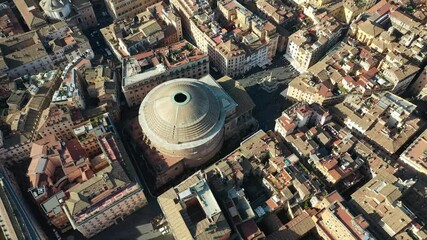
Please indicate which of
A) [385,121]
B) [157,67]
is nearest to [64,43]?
[157,67]

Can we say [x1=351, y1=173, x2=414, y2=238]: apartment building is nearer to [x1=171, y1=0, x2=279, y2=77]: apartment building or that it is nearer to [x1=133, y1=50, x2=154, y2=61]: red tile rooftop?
[x1=171, y1=0, x2=279, y2=77]: apartment building

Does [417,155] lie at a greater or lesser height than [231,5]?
lesser

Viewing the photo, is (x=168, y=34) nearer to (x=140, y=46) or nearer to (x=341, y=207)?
(x=140, y=46)

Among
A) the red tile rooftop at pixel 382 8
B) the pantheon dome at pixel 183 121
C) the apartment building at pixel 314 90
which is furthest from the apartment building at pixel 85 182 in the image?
the red tile rooftop at pixel 382 8

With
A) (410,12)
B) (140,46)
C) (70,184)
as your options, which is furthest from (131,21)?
(410,12)

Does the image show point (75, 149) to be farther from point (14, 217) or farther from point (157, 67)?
point (157, 67)

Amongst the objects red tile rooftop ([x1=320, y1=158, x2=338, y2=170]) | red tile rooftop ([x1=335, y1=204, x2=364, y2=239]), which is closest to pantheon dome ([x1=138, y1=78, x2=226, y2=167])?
red tile rooftop ([x1=320, y1=158, x2=338, y2=170])
